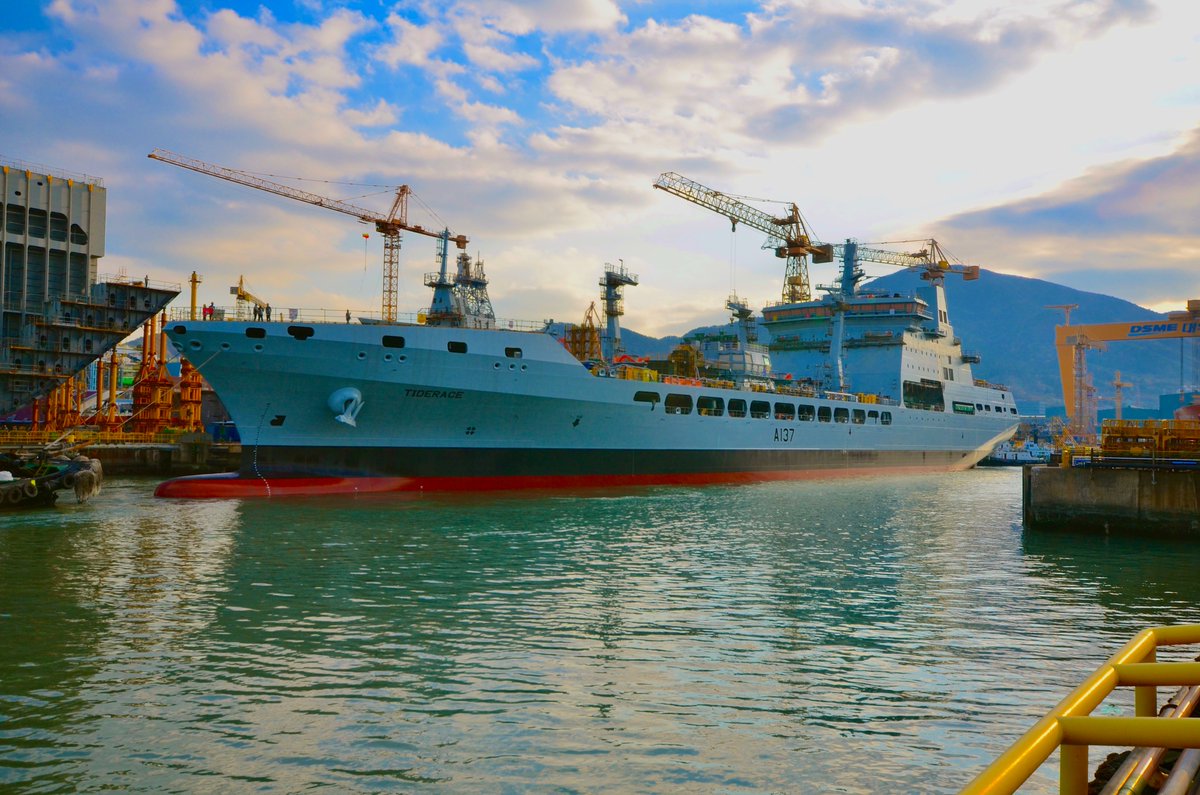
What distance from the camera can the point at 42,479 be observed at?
89.9ft

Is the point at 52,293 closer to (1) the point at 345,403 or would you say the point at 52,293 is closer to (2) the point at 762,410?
(1) the point at 345,403

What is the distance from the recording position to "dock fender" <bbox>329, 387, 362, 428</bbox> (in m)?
29.3

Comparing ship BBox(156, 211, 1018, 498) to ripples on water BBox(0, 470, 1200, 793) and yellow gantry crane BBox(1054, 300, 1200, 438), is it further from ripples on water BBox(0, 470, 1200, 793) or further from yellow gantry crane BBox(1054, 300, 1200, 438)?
yellow gantry crane BBox(1054, 300, 1200, 438)

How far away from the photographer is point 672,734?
7852mm

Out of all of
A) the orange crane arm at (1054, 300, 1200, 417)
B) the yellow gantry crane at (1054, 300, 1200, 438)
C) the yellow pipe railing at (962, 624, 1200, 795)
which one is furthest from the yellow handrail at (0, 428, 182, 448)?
the yellow gantry crane at (1054, 300, 1200, 438)

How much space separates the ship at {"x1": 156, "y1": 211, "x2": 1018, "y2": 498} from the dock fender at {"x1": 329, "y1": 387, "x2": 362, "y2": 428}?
69mm

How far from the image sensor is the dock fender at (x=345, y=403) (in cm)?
2934

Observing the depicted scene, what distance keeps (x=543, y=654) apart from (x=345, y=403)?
21.0m

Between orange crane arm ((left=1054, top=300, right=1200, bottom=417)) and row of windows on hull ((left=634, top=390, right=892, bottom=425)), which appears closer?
row of windows on hull ((left=634, top=390, right=892, bottom=425))

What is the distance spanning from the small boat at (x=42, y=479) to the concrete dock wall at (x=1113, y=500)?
104 ft

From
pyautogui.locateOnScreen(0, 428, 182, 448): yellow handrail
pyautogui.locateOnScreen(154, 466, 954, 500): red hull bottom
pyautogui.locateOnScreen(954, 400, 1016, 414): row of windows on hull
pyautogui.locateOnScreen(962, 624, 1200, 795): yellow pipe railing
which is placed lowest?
pyautogui.locateOnScreen(154, 466, 954, 500): red hull bottom

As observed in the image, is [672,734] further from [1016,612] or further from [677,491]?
[677,491]

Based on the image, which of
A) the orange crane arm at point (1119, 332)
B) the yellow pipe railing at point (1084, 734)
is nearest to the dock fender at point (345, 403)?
the yellow pipe railing at point (1084, 734)

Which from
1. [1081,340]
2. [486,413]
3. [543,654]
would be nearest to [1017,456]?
[1081,340]
